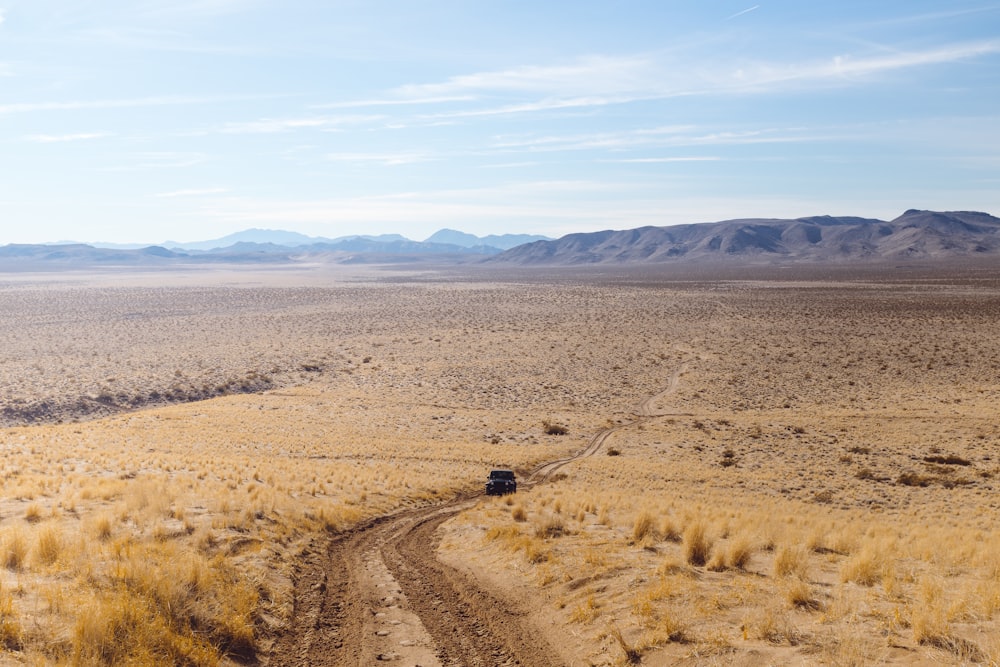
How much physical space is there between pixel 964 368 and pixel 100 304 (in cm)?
9454

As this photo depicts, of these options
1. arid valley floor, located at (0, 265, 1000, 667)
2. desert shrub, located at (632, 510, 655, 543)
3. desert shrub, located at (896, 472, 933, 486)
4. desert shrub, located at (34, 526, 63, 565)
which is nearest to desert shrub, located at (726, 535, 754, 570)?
arid valley floor, located at (0, 265, 1000, 667)

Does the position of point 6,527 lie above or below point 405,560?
above

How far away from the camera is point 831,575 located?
397 inches

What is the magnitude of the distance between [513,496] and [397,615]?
30.3ft

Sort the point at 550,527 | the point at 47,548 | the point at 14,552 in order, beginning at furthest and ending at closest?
the point at 550,527 < the point at 47,548 < the point at 14,552

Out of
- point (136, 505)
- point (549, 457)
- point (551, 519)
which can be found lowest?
point (549, 457)

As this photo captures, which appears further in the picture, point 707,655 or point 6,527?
point 6,527

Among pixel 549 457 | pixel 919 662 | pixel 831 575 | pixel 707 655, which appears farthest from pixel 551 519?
pixel 549 457

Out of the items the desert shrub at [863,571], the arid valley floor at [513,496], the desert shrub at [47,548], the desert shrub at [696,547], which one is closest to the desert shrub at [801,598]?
the arid valley floor at [513,496]

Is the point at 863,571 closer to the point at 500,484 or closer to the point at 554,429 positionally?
the point at 500,484

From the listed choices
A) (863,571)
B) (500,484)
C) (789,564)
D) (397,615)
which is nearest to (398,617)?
(397,615)

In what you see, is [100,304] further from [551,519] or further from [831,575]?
[831,575]

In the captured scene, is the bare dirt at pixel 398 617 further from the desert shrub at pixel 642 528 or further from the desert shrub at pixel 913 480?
the desert shrub at pixel 913 480

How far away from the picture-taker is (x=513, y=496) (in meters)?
19.0
